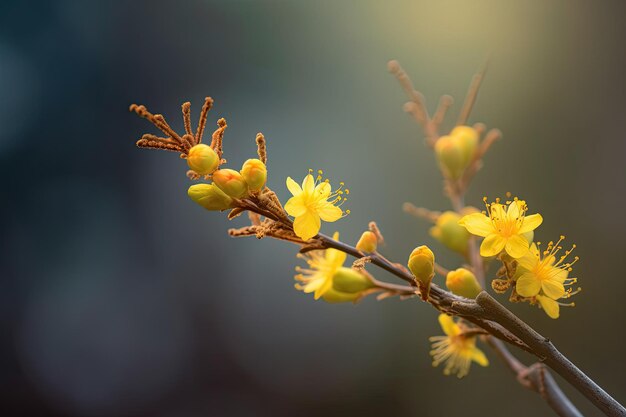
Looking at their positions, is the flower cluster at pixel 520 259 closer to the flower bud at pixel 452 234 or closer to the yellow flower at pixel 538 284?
the yellow flower at pixel 538 284

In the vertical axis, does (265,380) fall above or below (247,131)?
below

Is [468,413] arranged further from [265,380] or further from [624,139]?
[624,139]

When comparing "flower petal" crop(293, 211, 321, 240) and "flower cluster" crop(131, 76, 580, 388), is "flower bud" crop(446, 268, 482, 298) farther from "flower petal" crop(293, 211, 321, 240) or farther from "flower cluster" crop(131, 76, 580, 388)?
"flower petal" crop(293, 211, 321, 240)

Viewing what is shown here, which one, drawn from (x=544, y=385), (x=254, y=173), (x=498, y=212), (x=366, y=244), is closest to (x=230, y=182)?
(x=254, y=173)

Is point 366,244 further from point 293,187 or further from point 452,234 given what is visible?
point 452,234

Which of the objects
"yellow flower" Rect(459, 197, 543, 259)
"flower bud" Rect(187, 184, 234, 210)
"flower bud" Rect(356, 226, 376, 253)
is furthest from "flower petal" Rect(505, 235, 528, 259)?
"flower bud" Rect(187, 184, 234, 210)

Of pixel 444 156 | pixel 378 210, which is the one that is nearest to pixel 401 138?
pixel 378 210
